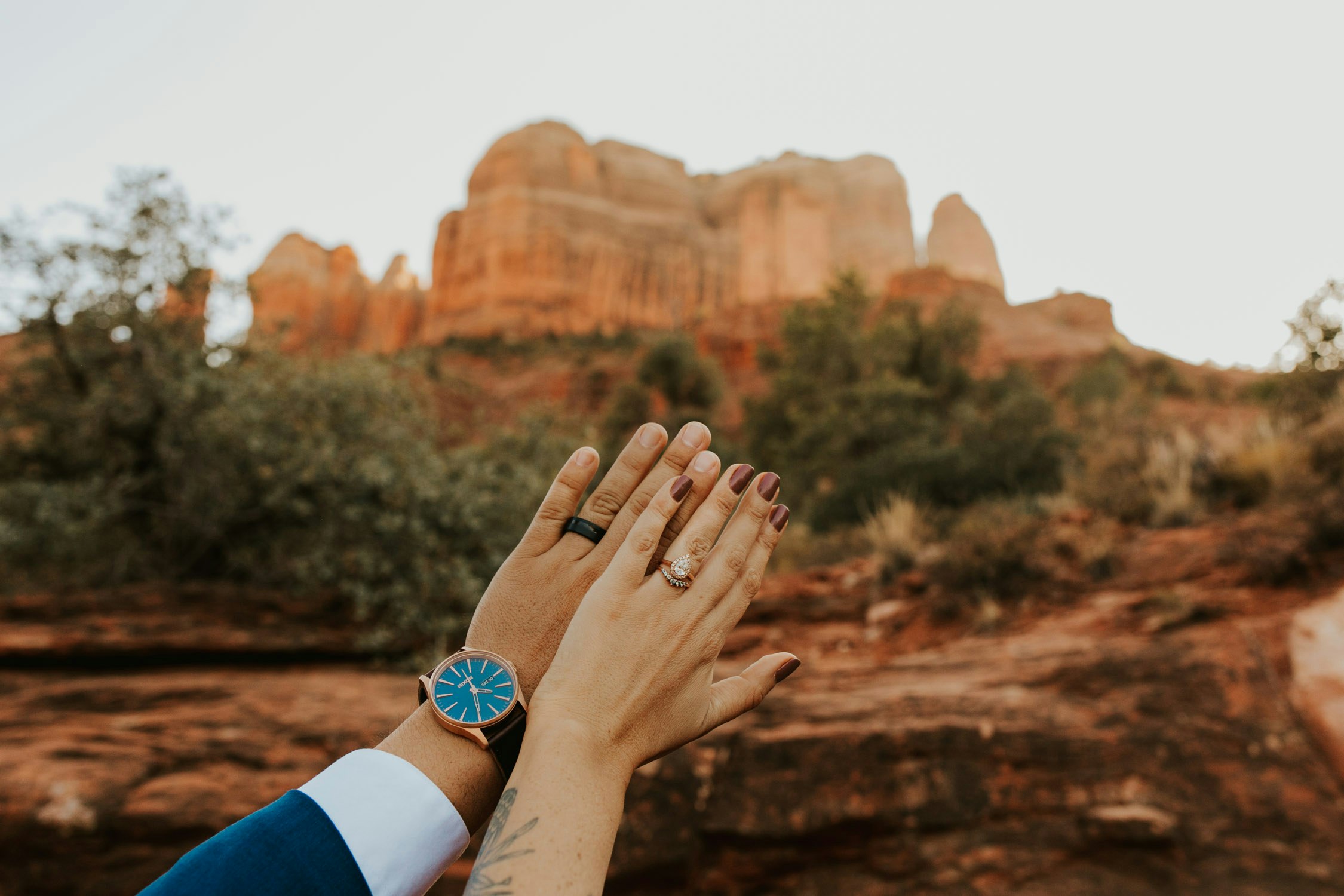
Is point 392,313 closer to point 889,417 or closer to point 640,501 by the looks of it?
point 889,417

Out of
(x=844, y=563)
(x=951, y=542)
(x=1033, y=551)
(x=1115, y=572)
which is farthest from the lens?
(x=844, y=563)

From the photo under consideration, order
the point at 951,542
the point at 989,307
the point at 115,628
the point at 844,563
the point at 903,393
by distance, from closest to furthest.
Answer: the point at 115,628 → the point at 951,542 → the point at 844,563 → the point at 903,393 → the point at 989,307

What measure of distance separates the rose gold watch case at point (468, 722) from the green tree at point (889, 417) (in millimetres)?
10351

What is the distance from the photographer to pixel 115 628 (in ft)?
15.3

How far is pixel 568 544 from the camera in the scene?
1.34 meters

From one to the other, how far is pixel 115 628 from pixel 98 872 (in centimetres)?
222

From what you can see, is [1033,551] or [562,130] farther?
[562,130]

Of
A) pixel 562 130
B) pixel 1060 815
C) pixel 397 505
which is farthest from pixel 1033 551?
pixel 562 130

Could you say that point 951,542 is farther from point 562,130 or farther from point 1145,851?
point 562,130

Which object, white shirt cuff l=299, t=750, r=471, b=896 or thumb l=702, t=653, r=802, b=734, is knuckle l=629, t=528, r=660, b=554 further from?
white shirt cuff l=299, t=750, r=471, b=896

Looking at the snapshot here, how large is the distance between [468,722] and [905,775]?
8.62 feet

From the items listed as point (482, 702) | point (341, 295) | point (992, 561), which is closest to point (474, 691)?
point (482, 702)

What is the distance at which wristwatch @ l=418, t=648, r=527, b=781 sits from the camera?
1.12m

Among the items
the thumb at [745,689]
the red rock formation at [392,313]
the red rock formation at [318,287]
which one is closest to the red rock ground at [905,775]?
the thumb at [745,689]
